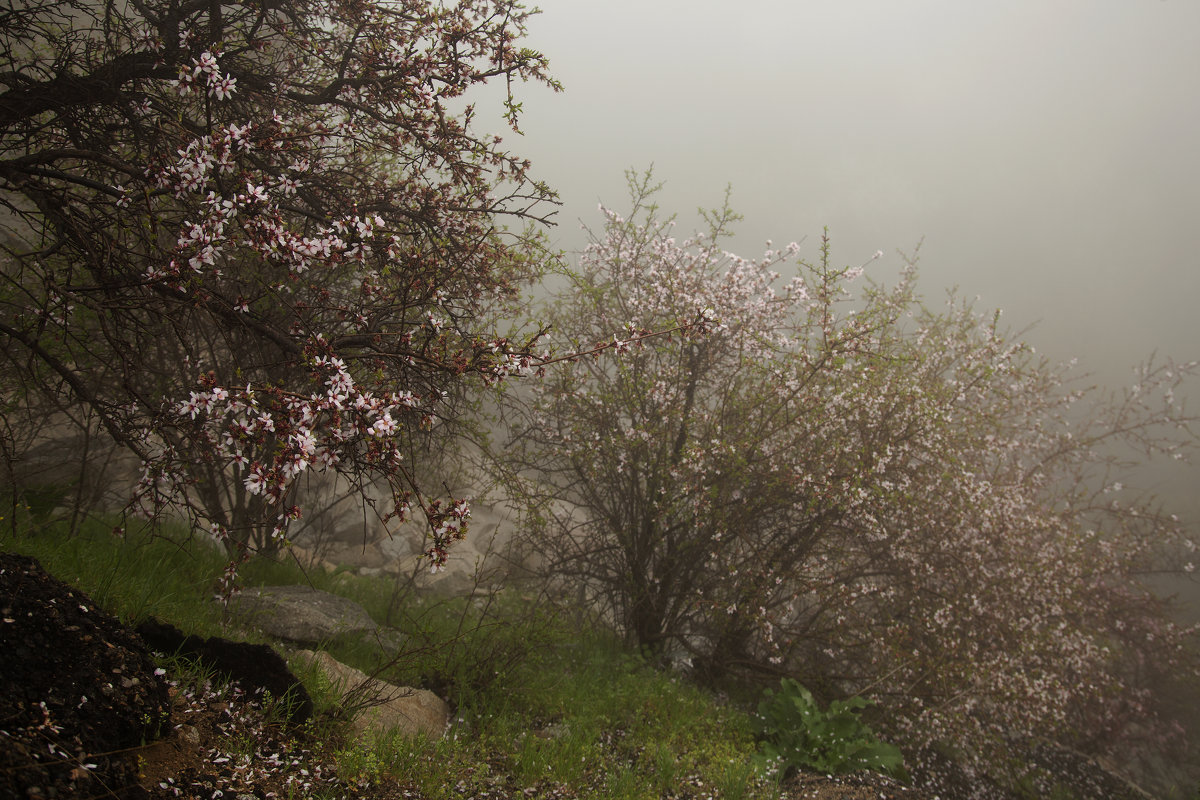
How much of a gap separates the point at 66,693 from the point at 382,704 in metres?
2.17

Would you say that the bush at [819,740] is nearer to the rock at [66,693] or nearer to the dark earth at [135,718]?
the dark earth at [135,718]

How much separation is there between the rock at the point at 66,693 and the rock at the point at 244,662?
2.03 ft

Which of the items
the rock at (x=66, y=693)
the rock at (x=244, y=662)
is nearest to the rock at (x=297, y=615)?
the rock at (x=244, y=662)

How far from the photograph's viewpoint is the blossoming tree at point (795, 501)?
7012mm

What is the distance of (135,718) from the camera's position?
2.67m

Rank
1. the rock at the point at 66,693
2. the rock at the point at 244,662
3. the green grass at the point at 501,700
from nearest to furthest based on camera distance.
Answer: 1. the rock at the point at 66,693
2. the rock at the point at 244,662
3. the green grass at the point at 501,700

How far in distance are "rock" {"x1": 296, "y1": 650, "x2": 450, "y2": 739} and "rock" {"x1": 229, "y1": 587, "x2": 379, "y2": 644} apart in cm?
61

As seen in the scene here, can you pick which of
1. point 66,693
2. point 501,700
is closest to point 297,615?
point 501,700

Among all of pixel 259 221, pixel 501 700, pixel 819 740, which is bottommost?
pixel 501 700

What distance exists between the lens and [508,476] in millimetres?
6324

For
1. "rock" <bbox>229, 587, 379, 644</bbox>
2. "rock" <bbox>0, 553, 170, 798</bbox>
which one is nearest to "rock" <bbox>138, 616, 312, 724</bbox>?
"rock" <bbox>0, 553, 170, 798</bbox>

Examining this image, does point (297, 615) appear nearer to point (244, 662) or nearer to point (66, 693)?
point (244, 662)

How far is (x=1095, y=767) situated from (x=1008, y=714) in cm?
527

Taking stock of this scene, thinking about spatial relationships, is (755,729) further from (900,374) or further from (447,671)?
(900,374)
